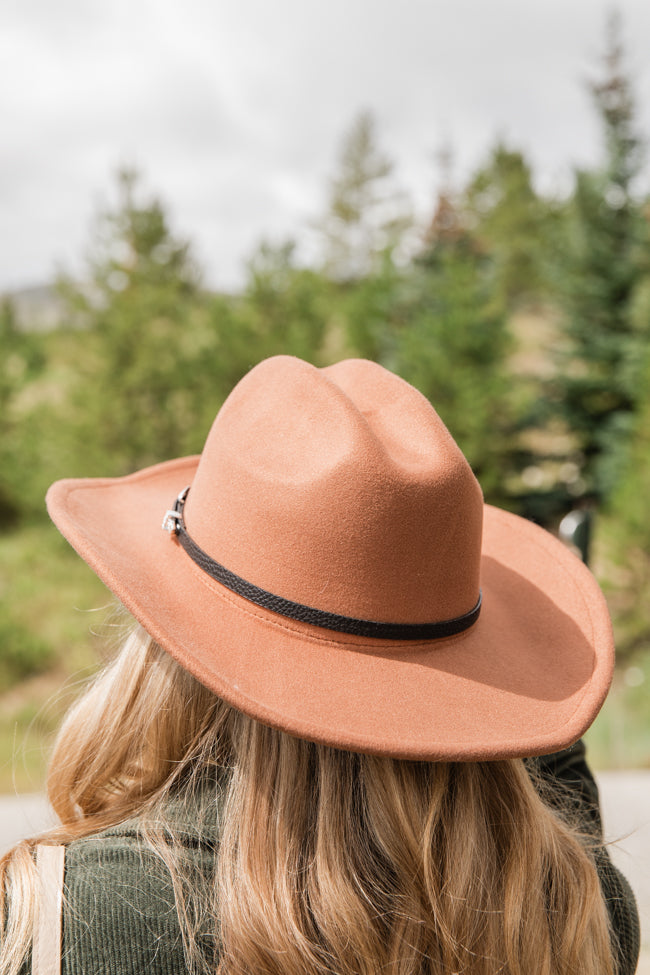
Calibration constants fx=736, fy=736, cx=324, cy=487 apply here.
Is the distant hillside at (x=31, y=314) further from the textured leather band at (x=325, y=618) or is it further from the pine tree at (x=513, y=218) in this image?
the textured leather band at (x=325, y=618)

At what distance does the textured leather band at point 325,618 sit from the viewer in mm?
1150

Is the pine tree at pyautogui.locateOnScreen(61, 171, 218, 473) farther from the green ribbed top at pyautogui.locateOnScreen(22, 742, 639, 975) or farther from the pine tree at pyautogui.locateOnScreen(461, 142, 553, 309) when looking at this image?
the pine tree at pyautogui.locateOnScreen(461, 142, 553, 309)

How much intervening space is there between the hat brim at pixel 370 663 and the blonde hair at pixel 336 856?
93mm

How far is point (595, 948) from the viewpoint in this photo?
125cm

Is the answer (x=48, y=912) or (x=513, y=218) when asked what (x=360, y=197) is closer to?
(x=513, y=218)

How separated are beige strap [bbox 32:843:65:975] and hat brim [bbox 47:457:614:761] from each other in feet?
1.02

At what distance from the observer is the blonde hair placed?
1.04 meters

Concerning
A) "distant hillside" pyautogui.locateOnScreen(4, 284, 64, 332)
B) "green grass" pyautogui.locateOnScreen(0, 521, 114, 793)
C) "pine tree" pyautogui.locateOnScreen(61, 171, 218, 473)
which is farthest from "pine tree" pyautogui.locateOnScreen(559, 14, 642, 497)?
"distant hillside" pyautogui.locateOnScreen(4, 284, 64, 332)

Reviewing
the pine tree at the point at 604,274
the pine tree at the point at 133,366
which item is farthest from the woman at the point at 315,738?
the pine tree at the point at 604,274

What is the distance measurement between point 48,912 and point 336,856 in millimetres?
394

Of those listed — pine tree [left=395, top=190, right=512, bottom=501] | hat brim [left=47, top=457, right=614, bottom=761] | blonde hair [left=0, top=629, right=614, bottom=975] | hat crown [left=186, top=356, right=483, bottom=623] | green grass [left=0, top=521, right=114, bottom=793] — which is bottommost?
green grass [left=0, top=521, right=114, bottom=793]

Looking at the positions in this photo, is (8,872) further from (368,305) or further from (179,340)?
(368,305)

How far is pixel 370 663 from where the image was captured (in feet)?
3.77

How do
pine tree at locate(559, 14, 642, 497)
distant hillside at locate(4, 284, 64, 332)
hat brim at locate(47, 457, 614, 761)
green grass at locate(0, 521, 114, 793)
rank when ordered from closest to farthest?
1. hat brim at locate(47, 457, 614, 761)
2. green grass at locate(0, 521, 114, 793)
3. pine tree at locate(559, 14, 642, 497)
4. distant hillside at locate(4, 284, 64, 332)
